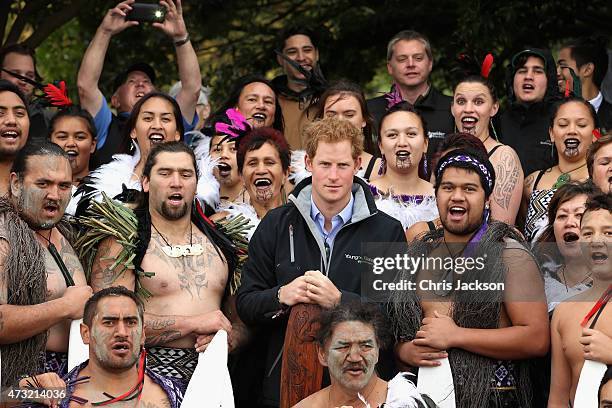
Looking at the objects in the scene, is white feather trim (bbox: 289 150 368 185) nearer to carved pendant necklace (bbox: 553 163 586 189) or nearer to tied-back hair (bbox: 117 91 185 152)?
tied-back hair (bbox: 117 91 185 152)

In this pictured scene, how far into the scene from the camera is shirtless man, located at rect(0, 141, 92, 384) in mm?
6887

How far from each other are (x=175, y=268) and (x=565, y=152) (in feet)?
8.46

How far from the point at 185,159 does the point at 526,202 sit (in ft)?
7.16

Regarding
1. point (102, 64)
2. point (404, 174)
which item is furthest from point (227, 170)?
point (102, 64)

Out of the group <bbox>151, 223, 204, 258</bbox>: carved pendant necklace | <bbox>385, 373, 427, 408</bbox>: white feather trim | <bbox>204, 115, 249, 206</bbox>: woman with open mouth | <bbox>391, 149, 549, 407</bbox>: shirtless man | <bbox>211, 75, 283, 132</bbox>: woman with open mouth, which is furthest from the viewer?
<bbox>211, 75, 283, 132</bbox>: woman with open mouth

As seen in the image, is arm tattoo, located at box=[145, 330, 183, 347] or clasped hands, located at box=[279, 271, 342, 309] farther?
arm tattoo, located at box=[145, 330, 183, 347]

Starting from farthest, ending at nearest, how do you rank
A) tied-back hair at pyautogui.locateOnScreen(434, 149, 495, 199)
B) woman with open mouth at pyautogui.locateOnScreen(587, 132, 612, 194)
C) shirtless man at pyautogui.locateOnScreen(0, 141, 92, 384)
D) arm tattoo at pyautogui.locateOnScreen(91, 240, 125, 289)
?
woman with open mouth at pyautogui.locateOnScreen(587, 132, 612, 194) < arm tattoo at pyautogui.locateOnScreen(91, 240, 125, 289) < tied-back hair at pyautogui.locateOnScreen(434, 149, 495, 199) < shirtless man at pyautogui.locateOnScreen(0, 141, 92, 384)

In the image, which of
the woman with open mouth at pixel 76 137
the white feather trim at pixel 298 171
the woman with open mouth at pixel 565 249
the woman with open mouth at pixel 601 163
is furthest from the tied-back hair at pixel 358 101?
the woman with open mouth at pixel 565 249

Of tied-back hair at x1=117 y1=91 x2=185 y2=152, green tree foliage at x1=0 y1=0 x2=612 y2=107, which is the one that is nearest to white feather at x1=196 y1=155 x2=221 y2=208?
tied-back hair at x1=117 y1=91 x2=185 y2=152

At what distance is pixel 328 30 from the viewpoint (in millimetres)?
12070

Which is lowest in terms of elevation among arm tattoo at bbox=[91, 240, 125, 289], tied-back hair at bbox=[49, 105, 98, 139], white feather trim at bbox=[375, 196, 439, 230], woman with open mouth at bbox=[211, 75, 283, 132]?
arm tattoo at bbox=[91, 240, 125, 289]

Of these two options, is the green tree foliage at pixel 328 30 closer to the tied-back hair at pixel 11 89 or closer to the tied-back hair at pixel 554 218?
the tied-back hair at pixel 11 89

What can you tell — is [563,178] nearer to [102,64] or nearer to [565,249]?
[565,249]

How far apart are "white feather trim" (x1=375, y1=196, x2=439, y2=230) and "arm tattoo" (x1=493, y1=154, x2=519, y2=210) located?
41 centimetres
